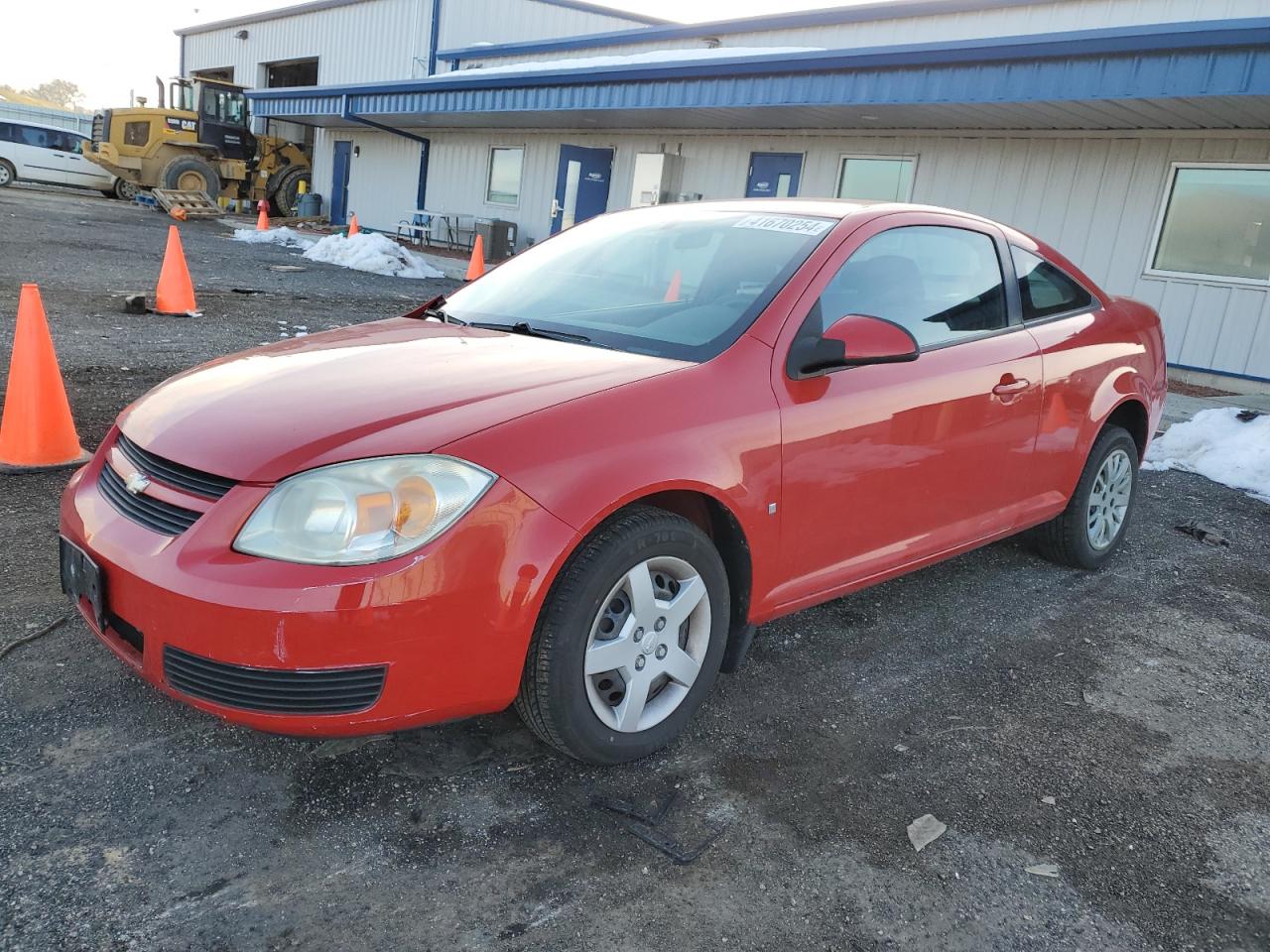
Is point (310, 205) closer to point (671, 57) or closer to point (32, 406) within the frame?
point (671, 57)

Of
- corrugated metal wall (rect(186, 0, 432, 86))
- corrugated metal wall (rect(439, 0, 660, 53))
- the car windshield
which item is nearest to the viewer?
the car windshield

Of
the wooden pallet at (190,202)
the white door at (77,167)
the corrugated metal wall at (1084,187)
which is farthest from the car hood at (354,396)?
the white door at (77,167)

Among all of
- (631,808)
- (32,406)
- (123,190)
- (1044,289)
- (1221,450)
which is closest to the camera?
(631,808)

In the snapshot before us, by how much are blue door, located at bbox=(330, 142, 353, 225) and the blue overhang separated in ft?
36.0

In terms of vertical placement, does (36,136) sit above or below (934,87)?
below

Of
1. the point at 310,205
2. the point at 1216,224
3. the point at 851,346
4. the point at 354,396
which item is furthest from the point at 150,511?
the point at 310,205

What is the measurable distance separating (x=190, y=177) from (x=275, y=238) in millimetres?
8504

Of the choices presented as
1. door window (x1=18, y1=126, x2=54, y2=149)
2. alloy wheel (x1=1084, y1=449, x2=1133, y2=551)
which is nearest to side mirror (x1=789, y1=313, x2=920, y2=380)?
alloy wheel (x1=1084, y1=449, x2=1133, y2=551)

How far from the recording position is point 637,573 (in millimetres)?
2447

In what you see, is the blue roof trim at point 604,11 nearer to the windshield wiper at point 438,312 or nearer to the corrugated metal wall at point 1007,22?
the corrugated metal wall at point 1007,22

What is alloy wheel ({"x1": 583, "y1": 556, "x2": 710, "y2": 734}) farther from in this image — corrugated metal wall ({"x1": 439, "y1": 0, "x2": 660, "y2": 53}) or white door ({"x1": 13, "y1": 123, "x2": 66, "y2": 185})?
white door ({"x1": 13, "y1": 123, "x2": 66, "y2": 185})

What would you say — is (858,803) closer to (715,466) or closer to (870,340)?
(715,466)

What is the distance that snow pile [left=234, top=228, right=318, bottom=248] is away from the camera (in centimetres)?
2028

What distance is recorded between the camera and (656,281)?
3.28m
